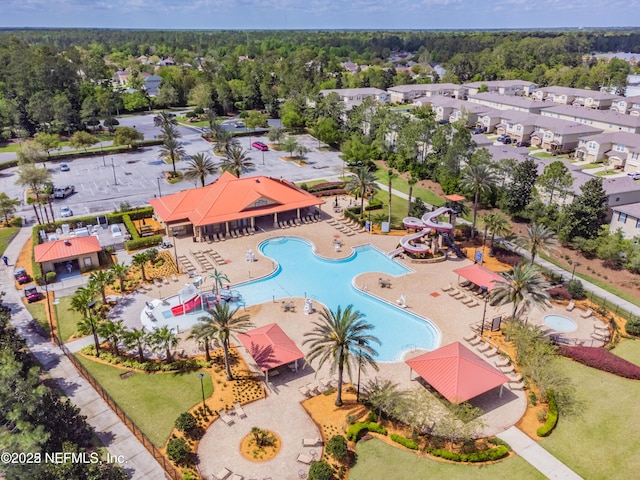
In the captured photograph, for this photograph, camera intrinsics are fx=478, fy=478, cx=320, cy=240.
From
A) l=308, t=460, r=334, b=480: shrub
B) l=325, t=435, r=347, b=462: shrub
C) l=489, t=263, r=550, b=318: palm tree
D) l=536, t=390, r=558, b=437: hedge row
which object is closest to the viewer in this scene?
l=308, t=460, r=334, b=480: shrub

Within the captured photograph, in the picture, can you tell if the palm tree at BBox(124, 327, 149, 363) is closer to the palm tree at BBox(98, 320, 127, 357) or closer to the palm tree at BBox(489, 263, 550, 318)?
the palm tree at BBox(98, 320, 127, 357)

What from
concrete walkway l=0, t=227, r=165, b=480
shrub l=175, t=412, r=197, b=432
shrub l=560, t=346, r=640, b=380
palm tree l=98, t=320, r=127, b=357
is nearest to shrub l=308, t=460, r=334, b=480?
shrub l=175, t=412, r=197, b=432

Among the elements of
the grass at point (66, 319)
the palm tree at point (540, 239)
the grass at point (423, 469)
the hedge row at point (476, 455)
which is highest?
the palm tree at point (540, 239)

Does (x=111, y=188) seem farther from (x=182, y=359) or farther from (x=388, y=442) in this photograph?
(x=388, y=442)

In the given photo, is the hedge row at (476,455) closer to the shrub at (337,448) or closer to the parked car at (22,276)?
the shrub at (337,448)

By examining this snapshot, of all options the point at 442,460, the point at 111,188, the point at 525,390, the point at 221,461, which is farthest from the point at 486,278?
the point at 111,188

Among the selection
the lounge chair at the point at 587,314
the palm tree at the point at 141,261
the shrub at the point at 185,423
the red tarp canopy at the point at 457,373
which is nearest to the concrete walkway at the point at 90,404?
the shrub at the point at 185,423

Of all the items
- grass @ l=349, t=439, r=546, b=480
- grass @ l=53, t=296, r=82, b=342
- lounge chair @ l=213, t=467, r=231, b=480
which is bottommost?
grass @ l=349, t=439, r=546, b=480
